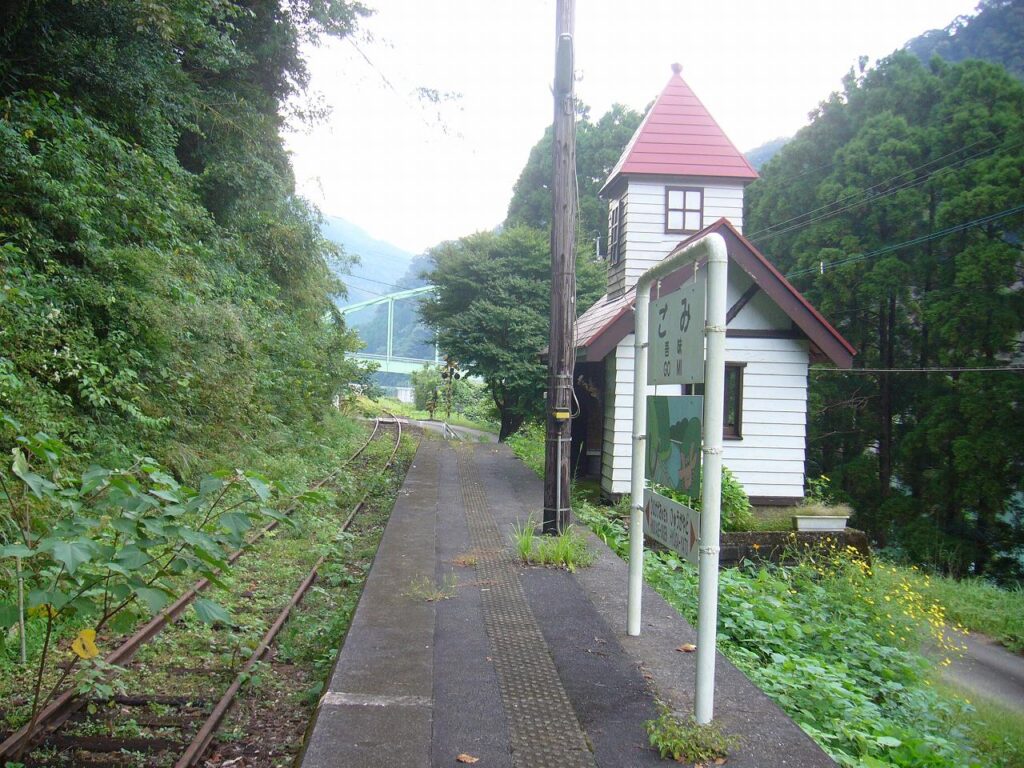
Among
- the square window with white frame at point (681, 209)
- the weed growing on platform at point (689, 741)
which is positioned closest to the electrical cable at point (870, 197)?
the square window with white frame at point (681, 209)

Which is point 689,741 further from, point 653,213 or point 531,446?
point 531,446

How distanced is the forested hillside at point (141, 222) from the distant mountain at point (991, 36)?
19.6m

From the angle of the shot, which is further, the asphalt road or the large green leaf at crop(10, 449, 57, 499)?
the asphalt road

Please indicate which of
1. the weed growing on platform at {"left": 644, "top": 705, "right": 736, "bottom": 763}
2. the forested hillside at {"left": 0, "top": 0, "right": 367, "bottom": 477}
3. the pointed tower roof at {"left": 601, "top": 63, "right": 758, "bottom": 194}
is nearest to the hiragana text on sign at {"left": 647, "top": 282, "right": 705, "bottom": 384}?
the weed growing on platform at {"left": 644, "top": 705, "right": 736, "bottom": 763}

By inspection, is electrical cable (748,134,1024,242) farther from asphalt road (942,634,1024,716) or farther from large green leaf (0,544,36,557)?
large green leaf (0,544,36,557)

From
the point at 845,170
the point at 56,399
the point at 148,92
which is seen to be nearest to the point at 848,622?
the point at 56,399

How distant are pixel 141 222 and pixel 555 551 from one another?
23.2ft

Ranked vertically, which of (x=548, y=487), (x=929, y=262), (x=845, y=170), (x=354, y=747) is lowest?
(x=354, y=747)

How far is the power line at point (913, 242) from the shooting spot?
1566cm

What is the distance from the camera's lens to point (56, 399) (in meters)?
7.22

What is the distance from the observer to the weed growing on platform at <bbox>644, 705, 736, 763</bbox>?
Answer: 3268 millimetres

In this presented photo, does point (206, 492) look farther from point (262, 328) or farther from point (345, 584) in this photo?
point (262, 328)

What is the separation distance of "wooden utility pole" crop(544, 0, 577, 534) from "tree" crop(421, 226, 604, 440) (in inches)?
436

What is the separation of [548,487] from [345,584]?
2.18 metres
